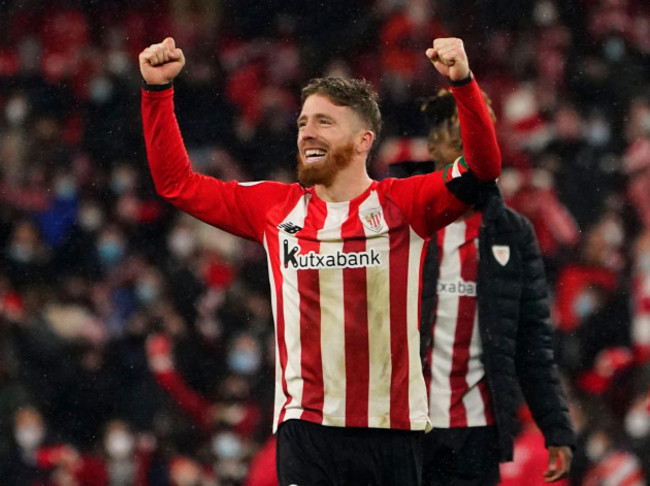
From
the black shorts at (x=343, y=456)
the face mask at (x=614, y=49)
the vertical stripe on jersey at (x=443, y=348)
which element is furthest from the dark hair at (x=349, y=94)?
the face mask at (x=614, y=49)

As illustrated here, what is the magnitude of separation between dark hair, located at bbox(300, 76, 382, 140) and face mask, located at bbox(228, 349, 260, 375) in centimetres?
341

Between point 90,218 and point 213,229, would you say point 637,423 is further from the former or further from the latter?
point 90,218

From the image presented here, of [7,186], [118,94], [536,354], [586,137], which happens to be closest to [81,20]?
[118,94]

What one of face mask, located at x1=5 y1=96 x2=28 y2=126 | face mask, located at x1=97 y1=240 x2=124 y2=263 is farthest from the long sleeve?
face mask, located at x1=5 y1=96 x2=28 y2=126

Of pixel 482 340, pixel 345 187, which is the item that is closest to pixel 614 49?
pixel 482 340

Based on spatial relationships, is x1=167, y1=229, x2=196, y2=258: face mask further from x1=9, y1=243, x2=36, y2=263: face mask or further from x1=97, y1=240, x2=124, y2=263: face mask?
x1=9, y1=243, x2=36, y2=263: face mask

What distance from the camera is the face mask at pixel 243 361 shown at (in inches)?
254

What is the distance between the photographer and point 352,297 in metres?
2.95

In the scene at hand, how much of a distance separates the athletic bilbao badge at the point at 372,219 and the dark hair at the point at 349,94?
31 cm

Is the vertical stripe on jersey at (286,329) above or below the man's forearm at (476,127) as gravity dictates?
below

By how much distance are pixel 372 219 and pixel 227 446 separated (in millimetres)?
3493

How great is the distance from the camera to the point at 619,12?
303 inches

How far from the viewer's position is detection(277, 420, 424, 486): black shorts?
2885 millimetres

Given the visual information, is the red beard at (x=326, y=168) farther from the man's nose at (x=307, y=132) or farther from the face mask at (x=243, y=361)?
the face mask at (x=243, y=361)
